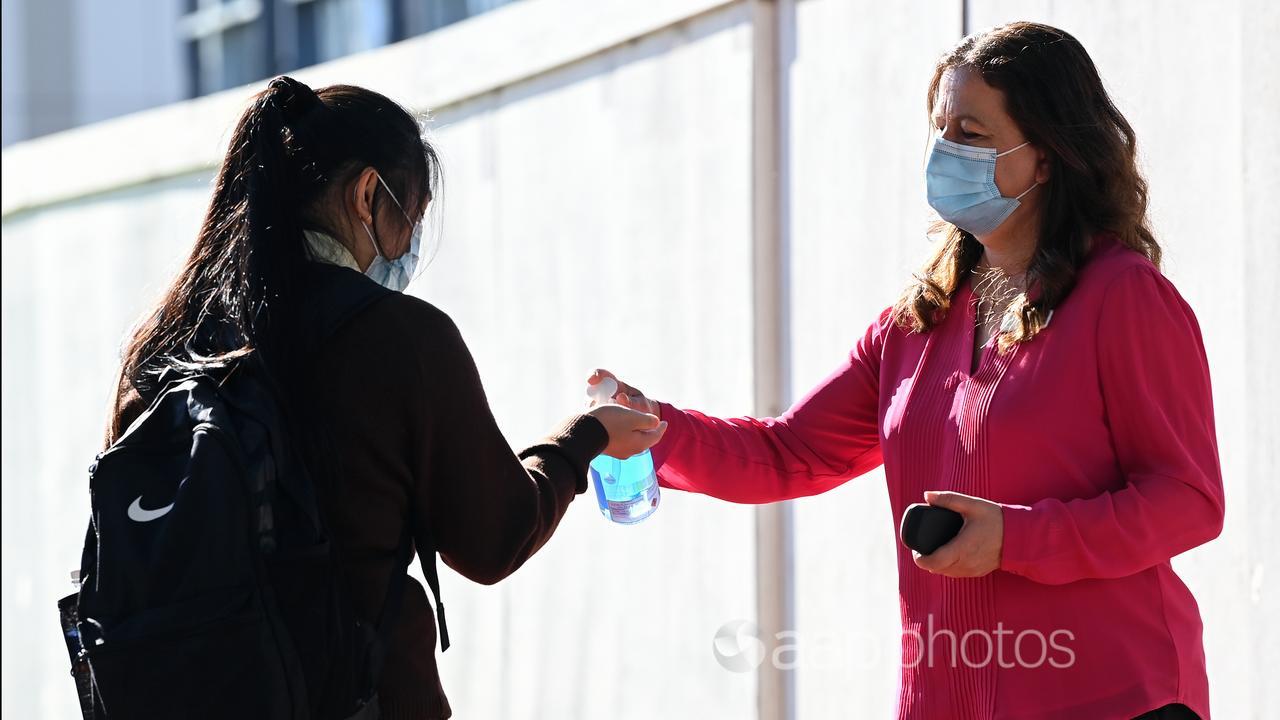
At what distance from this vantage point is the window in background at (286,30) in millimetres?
10508

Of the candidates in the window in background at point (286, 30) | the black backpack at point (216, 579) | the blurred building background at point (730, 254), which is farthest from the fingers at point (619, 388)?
the window in background at point (286, 30)

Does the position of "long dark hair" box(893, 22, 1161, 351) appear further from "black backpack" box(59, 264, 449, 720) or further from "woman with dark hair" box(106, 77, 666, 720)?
"black backpack" box(59, 264, 449, 720)

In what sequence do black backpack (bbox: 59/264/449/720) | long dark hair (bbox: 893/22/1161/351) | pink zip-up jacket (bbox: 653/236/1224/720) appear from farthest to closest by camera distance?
long dark hair (bbox: 893/22/1161/351)
pink zip-up jacket (bbox: 653/236/1224/720)
black backpack (bbox: 59/264/449/720)

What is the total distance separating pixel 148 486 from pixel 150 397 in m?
0.18

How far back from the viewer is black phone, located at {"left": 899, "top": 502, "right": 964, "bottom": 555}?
7.97 ft

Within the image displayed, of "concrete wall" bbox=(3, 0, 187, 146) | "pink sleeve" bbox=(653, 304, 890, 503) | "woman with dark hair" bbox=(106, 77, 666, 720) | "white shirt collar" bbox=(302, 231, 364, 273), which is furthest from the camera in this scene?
"concrete wall" bbox=(3, 0, 187, 146)

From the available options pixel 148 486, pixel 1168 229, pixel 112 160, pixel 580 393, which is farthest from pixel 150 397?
pixel 112 160

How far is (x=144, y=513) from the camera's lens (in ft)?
6.94

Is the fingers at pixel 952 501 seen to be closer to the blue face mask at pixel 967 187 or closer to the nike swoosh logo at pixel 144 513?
the blue face mask at pixel 967 187

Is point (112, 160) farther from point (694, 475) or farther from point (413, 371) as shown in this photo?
point (413, 371)

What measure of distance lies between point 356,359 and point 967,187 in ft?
3.77

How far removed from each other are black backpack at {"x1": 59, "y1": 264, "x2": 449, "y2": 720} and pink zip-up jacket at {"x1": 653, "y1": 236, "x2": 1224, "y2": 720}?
0.97 m

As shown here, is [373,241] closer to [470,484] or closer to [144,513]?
[470,484]

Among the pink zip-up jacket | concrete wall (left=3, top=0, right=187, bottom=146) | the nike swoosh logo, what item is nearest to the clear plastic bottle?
the pink zip-up jacket
